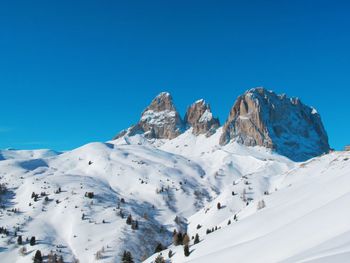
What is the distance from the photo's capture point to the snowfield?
31906 mm

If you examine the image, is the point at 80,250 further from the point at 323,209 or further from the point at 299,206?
the point at 323,209

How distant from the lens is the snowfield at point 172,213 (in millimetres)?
31906

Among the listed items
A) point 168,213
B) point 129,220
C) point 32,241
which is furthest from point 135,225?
point 168,213

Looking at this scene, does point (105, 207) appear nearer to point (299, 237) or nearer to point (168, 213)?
point (168, 213)

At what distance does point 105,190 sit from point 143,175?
1270 inches

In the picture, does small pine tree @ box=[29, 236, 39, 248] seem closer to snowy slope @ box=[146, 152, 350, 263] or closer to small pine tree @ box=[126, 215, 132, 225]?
small pine tree @ box=[126, 215, 132, 225]

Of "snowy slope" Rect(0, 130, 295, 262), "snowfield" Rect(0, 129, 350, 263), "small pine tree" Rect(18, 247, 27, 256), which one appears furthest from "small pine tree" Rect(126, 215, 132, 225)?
"small pine tree" Rect(18, 247, 27, 256)

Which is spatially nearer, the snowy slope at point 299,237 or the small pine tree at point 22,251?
the snowy slope at point 299,237

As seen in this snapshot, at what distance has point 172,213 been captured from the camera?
494 feet

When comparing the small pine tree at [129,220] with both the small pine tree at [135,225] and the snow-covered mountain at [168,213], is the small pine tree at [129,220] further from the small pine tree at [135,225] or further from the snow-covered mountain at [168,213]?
the small pine tree at [135,225]

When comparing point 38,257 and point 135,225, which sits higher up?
point 135,225

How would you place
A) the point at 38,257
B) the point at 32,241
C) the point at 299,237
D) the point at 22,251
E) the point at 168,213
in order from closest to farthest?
the point at 299,237 < the point at 38,257 < the point at 22,251 < the point at 32,241 < the point at 168,213

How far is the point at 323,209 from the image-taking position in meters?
35.1

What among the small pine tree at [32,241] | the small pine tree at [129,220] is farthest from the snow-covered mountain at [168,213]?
the small pine tree at [32,241]
